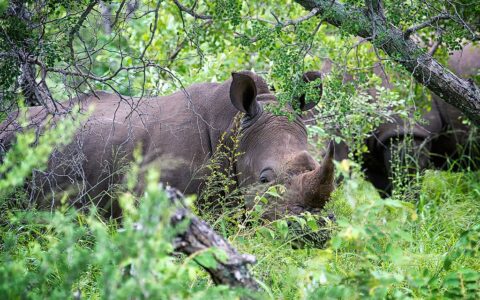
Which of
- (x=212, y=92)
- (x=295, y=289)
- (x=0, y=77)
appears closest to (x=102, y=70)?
(x=212, y=92)

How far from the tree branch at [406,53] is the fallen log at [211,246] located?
236 cm

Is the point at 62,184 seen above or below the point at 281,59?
below

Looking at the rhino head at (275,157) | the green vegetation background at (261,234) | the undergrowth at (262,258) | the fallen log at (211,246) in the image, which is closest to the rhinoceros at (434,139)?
the green vegetation background at (261,234)

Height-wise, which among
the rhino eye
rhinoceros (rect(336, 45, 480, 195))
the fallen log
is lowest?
rhinoceros (rect(336, 45, 480, 195))

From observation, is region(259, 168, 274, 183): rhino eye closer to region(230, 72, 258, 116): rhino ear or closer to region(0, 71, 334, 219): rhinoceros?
region(0, 71, 334, 219): rhinoceros

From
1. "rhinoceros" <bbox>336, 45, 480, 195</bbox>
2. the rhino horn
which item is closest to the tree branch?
the rhino horn

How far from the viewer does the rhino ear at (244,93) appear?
6570mm

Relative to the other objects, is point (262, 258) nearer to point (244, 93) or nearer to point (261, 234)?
point (261, 234)

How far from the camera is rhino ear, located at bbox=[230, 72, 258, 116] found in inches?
259

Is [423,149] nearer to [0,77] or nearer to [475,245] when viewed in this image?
[475,245]

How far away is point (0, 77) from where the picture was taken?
518cm

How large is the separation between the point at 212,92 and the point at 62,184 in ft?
4.96

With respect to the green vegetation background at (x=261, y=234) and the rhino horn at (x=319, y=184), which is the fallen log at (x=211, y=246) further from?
the rhino horn at (x=319, y=184)

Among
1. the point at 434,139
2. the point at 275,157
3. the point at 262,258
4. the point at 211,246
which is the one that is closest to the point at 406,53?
the point at 275,157
